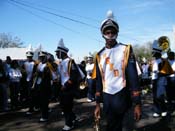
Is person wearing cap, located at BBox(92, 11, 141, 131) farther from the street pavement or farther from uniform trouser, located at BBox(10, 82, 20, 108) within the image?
uniform trouser, located at BBox(10, 82, 20, 108)

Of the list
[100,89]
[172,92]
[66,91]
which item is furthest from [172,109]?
[100,89]

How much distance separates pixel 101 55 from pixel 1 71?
693 cm

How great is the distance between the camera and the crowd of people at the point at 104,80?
17.1 ft

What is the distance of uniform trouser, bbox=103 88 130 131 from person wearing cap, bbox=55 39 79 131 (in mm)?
3488

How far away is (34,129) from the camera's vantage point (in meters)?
8.92

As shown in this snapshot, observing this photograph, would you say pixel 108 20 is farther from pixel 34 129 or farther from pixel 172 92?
pixel 172 92

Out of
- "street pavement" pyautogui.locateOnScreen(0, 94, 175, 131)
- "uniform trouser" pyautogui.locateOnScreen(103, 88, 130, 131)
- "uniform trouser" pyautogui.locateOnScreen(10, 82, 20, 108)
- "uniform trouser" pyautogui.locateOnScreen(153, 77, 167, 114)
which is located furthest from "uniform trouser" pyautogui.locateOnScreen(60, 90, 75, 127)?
"uniform trouser" pyautogui.locateOnScreen(10, 82, 20, 108)

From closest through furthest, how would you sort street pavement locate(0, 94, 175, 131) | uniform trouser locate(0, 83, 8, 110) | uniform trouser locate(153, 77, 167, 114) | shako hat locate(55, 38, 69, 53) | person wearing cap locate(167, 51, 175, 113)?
street pavement locate(0, 94, 175, 131) < shako hat locate(55, 38, 69, 53) < uniform trouser locate(153, 77, 167, 114) < uniform trouser locate(0, 83, 8, 110) < person wearing cap locate(167, 51, 175, 113)

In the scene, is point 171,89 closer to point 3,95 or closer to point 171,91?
point 171,91

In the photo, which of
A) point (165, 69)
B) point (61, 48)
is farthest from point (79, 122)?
point (165, 69)

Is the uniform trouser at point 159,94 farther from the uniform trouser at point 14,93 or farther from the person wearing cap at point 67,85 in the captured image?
the uniform trouser at point 14,93

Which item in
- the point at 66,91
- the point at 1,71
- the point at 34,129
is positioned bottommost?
the point at 34,129

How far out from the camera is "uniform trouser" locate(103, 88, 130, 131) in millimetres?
5195

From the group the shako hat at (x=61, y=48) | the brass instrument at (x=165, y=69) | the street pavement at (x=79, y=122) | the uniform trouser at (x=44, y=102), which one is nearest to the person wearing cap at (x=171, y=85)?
the street pavement at (x=79, y=122)
